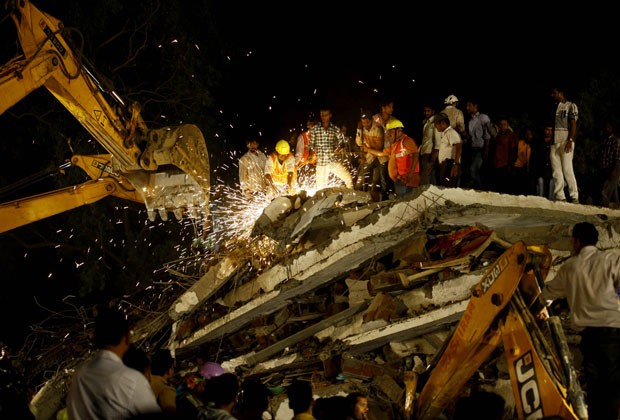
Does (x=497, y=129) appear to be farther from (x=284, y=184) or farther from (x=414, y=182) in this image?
(x=284, y=184)

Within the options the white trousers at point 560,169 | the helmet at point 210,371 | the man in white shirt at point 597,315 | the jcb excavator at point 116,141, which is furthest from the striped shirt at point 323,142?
the man in white shirt at point 597,315

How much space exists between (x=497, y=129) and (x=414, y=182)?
1.87 m

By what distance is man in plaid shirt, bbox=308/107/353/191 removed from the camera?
11.1 meters

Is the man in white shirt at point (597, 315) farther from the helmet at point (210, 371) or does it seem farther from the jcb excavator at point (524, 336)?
the helmet at point (210, 371)

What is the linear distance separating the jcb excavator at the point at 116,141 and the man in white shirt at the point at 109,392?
4848 millimetres

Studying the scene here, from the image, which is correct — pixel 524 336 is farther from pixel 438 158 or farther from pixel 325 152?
pixel 325 152

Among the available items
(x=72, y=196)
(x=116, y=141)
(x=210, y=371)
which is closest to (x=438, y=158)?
(x=116, y=141)

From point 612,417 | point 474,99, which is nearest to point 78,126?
point 474,99

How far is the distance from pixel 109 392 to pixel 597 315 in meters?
3.31

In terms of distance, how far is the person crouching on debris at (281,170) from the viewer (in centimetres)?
1147

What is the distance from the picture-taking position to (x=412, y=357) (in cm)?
741

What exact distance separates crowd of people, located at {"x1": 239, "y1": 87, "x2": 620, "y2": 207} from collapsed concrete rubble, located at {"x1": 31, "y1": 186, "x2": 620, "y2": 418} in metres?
1.70

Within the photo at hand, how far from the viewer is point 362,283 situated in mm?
8172

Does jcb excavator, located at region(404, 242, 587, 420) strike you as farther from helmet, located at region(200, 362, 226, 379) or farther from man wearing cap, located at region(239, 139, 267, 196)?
man wearing cap, located at region(239, 139, 267, 196)
